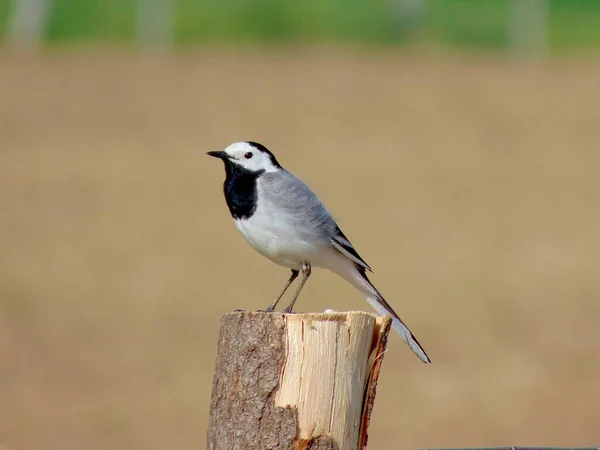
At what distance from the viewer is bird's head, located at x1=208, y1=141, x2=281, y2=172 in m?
7.07

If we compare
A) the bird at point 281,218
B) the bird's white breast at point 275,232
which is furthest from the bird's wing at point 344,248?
the bird's white breast at point 275,232

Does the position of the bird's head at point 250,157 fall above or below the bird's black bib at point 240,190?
above

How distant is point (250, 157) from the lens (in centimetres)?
708

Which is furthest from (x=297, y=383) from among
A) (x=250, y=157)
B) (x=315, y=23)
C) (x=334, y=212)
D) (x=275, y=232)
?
(x=315, y=23)

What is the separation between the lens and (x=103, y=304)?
1616 cm

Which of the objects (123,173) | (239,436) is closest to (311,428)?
(239,436)

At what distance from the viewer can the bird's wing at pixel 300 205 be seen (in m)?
6.86

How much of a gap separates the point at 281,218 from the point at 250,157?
48 cm

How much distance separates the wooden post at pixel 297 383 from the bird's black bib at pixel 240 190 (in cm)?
149

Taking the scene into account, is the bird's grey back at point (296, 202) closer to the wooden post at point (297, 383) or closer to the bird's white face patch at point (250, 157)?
the bird's white face patch at point (250, 157)

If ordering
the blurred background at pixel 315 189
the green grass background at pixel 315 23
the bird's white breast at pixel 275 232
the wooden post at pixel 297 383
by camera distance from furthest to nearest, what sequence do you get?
the green grass background at pixel 315 23 < the blurred background at pixel 315 189 < the bird's white breast at pixel 275 232 < the wooden post at pixel 297 383

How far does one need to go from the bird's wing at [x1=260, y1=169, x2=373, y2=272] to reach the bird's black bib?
0.21 ft

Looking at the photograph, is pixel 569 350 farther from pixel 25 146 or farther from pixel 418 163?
pixel 25 146

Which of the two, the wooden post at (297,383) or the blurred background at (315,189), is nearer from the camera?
the wooden post at (297,383)
